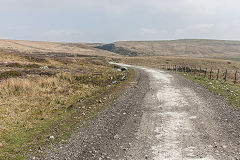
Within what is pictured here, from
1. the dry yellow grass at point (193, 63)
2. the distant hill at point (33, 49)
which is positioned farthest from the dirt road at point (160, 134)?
the distant hill at point (33, 49)

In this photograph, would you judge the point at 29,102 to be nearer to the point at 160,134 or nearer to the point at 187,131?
the point at 160,134

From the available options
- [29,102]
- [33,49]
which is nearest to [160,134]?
[29,102]

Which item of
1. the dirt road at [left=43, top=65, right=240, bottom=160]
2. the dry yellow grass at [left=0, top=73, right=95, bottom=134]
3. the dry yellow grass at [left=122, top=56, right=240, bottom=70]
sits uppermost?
the dry yellow grass at [left=122, top=56, right=240, bottom=70]

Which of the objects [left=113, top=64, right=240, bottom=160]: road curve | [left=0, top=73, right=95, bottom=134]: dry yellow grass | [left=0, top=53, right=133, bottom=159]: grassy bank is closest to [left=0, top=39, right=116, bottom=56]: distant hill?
[left=0, top=73, right=95, bottom=134]: dry yellow grass

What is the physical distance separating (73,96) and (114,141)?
8.11m

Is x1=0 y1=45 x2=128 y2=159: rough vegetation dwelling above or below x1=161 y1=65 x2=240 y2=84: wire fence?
below

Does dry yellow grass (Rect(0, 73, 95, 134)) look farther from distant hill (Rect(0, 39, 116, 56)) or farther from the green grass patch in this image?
distant hill (Rect(0, 39, 116, 56))

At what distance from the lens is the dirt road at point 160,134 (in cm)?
526

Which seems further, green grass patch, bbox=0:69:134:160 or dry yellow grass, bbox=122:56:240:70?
dry yellow grass, bbox=122:56:240:70

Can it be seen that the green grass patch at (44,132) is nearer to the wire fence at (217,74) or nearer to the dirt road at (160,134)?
the dirt road at (160,134)

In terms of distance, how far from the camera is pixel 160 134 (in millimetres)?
6492

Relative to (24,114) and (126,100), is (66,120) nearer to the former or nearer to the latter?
(24,114)

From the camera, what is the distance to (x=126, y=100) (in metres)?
11.5

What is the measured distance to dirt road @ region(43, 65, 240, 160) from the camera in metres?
5.26
